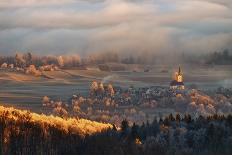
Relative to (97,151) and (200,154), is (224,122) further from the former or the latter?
(97,151)

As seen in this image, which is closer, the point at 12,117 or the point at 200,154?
the point at 200,154

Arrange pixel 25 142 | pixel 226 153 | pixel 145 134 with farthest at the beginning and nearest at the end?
pixel 145 134 < pixel 25 142 < pixel 226 153

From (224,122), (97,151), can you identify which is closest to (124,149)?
(97,151)

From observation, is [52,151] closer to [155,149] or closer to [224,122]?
[155,149]

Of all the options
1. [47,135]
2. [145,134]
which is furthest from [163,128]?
[47,135]

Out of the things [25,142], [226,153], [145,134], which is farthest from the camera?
[145,134]

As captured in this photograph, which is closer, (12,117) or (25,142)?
(25,142)
